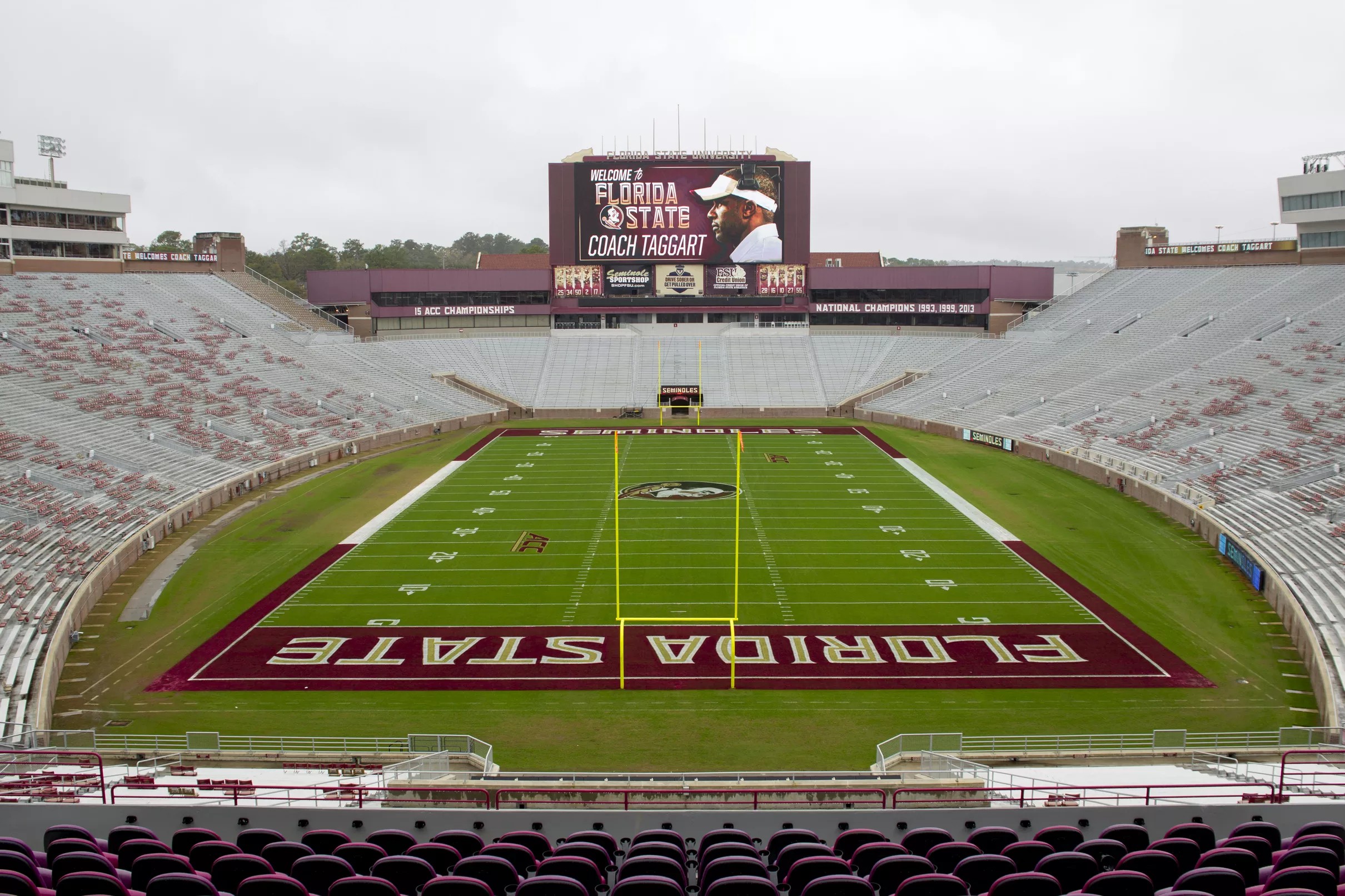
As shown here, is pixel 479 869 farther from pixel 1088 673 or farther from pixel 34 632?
pixel 34 632

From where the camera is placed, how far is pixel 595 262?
55688 millimetres

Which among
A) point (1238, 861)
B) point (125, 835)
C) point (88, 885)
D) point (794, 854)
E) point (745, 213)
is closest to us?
point (88, 885)

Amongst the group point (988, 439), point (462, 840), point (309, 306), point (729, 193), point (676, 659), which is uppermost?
point (729, 193)

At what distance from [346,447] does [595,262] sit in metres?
20.8

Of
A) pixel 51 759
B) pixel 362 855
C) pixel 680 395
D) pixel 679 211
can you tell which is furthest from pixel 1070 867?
pixel 679 211

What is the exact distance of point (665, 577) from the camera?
2239 centimetres

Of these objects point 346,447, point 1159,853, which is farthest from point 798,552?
point 346,447

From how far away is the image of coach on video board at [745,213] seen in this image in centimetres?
5375

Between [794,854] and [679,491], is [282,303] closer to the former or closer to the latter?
[679,491]

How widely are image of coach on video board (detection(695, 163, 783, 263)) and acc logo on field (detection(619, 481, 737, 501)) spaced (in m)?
25.1

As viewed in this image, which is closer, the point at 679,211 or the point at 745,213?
the point at 679,211

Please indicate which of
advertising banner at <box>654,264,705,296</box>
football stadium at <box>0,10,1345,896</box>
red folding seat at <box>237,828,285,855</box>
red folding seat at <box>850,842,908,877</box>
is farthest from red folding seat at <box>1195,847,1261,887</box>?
advertising banner at <box>654,264,705,296</box>

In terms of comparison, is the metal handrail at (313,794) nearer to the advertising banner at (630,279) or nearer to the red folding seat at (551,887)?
the red folding seat at (551,887)

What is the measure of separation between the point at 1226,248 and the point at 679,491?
1578 inches
